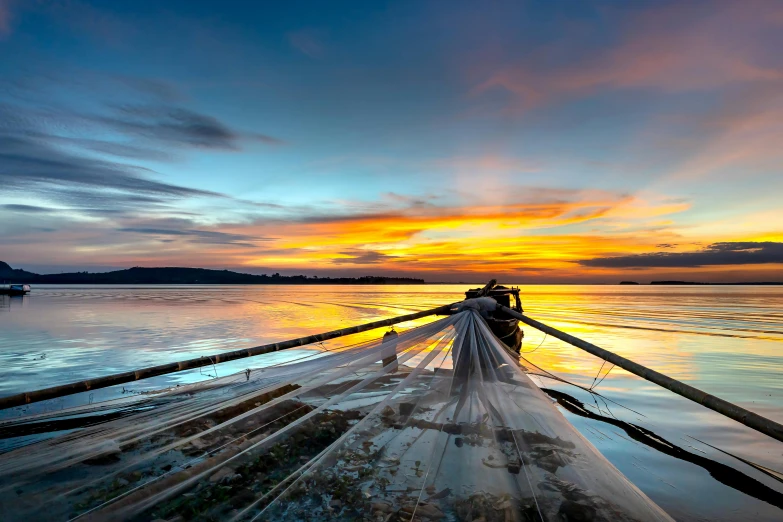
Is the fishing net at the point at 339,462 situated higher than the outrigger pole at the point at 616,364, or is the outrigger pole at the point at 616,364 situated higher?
the outrigger pole at the point at 616,364

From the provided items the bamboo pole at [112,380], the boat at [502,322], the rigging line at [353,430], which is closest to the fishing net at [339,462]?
the rigging line at [353,430]

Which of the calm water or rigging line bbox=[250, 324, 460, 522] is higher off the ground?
rigging line bbox=[250, 324, 460, 522]

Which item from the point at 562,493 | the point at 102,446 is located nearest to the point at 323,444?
the point at 102,446

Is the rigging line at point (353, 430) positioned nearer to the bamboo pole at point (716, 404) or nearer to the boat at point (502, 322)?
→ the bamboo pole at point (716, 404)

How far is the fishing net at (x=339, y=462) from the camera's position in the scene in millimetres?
2477

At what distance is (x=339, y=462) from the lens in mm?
2938

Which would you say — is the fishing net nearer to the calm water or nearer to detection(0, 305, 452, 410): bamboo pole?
detection(0, 305, 452, 410): bamboo pole

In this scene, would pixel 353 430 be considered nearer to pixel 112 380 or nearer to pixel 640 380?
pixel 112 380

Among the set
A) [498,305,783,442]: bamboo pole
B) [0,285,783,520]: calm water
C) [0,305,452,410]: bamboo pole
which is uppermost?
[498,305,783,442]: bamboo pole

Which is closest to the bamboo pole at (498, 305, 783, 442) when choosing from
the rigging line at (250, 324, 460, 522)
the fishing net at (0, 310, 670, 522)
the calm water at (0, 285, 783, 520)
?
the fishing net at (0, 310, 670, 522)

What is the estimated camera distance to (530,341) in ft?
59.5

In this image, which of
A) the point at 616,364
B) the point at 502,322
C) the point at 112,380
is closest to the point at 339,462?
the point at 112,380

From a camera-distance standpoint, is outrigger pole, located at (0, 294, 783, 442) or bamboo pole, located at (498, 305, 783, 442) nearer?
bamboo pole, located at (498, 305, 783, 442)

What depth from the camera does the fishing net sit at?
8.13 ft
